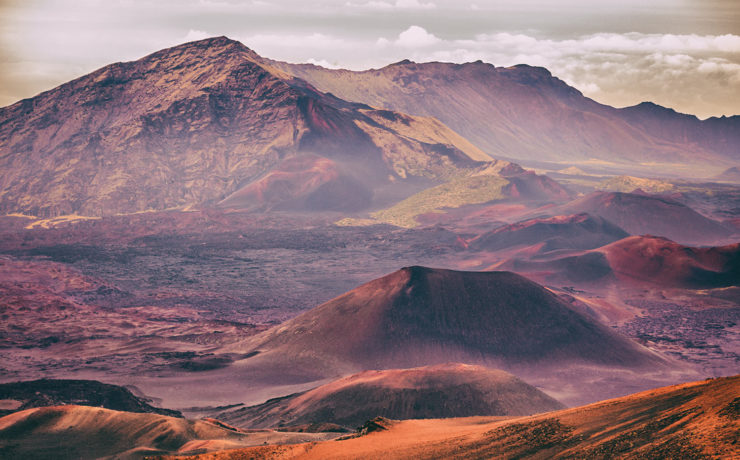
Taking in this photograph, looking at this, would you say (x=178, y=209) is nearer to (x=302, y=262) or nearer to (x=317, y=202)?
(x=317, y=202)

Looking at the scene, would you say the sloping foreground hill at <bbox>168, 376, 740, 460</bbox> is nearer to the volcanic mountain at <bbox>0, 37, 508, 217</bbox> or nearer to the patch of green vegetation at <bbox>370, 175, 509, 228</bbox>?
the patch of green vegetation at <bbox>370, 175, 509, 228</bbox>

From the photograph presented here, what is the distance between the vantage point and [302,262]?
397 feet

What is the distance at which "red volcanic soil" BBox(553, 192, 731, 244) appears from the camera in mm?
133375

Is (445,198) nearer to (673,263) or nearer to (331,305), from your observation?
(673,263)

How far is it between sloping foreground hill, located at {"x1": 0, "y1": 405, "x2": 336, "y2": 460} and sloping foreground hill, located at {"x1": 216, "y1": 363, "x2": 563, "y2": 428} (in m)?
9.22

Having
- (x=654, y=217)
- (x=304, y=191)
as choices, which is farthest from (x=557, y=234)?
(x=304, y=191)

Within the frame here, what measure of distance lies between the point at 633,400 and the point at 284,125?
184 meters

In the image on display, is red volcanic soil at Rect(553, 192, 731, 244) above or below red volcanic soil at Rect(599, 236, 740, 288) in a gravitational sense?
above

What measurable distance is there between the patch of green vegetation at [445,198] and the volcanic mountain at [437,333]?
89.1 metres

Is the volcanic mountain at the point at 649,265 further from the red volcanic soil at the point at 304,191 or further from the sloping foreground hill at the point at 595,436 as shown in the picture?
the red volcanic soil at the point at 304,191

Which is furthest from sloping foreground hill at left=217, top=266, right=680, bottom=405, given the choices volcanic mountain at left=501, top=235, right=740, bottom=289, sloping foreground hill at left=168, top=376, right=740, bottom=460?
volcanic mountain at left=501, top=235, right=740, bottom=289

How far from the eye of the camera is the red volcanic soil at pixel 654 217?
133 metres

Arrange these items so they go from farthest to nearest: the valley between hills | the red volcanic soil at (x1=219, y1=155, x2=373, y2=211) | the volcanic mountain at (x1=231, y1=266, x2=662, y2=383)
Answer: the red volcanic soil at (x1=219, y1=155, x2=373, y2=211), the volcanic mountain at (x1=231, y1=266, x2=662, y2=383), the valley between hills

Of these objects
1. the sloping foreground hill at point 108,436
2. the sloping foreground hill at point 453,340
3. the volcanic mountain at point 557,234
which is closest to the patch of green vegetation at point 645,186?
the volcanic mountain at point 557,234
